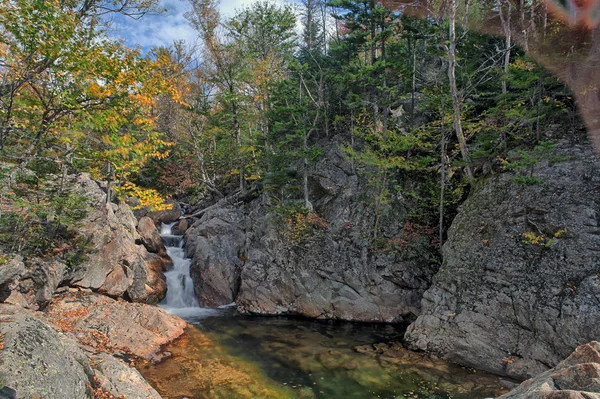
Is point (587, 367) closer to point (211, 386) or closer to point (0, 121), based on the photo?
point (211, 386)

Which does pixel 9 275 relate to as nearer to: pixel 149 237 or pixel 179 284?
pixel 179 284

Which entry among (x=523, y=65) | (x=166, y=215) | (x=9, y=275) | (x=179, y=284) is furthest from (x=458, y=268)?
(x=166, y=215)

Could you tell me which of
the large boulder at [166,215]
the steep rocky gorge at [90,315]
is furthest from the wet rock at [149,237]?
the large boulder at [166,215]

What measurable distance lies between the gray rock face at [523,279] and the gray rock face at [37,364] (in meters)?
9.44

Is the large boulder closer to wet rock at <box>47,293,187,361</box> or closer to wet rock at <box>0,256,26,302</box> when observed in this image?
wet rock at <box>47,293,187,361</box>

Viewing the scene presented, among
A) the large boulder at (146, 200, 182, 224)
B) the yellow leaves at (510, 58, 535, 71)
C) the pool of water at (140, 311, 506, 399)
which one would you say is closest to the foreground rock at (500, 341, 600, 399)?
the pool of water at (140, 311, 506, 399)

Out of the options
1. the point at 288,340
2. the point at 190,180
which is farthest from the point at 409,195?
the point at 190,180

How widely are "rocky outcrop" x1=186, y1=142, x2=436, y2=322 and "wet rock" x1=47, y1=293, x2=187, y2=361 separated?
14.0 feet

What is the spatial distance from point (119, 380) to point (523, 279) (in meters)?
10.9

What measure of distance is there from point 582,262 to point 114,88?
12262mm

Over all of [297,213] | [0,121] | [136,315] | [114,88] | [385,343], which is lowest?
[385,343]

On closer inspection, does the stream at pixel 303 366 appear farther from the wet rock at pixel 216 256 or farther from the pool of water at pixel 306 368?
the wet rock at pixel 216 256

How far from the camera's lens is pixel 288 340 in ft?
37.2

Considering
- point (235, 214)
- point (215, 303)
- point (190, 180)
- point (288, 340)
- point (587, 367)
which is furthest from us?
point (190, 180)
